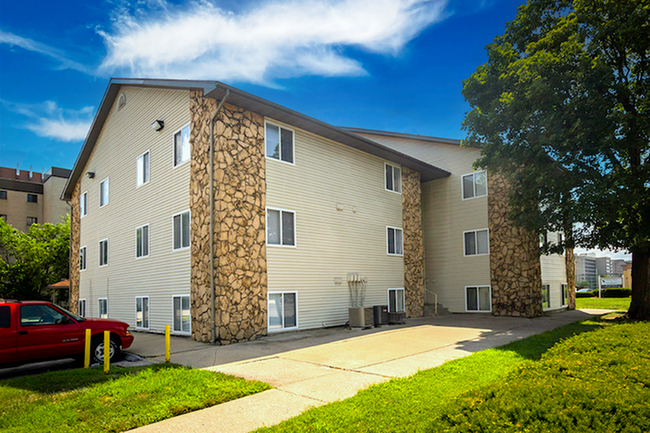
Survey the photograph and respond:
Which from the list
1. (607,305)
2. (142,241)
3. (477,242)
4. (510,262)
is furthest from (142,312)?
(607,305)

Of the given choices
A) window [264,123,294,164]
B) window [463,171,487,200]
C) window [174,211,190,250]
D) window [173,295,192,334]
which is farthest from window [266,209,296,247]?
window [463,171,487,200]

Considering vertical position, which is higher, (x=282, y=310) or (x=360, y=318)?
(x=282, y=310)

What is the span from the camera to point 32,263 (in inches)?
1259

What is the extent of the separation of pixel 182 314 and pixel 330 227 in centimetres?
578

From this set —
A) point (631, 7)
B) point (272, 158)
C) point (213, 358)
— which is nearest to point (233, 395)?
point (213, 358)

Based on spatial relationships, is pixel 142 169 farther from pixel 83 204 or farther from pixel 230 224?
pixel 83 204

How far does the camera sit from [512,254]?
63.1ft

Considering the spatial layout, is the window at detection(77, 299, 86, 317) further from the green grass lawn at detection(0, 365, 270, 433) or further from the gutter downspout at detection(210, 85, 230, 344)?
the green grass lawn at detection(0, 365, 270, 433)

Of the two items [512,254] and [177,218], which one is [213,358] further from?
[512,254]

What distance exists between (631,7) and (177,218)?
1526 centimetres

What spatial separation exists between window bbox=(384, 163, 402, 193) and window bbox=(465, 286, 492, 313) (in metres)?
5.74

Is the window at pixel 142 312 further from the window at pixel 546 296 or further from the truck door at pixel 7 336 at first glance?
the window at pixel 546 296

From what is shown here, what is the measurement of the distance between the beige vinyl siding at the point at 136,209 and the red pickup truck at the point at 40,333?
4.13 metres

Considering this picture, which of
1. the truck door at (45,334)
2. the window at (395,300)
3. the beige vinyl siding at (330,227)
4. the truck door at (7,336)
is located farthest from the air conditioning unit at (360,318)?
the truck door at (7,336)
